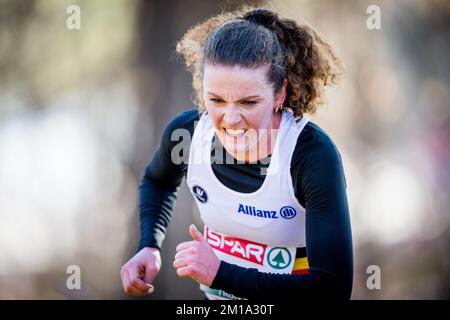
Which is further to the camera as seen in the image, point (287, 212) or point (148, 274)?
point (148, 274)

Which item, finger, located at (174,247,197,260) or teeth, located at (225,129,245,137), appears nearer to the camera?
finger, located at (174,247,197,260)

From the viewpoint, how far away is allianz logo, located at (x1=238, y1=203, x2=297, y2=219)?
228cm

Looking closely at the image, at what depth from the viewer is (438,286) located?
505 cm

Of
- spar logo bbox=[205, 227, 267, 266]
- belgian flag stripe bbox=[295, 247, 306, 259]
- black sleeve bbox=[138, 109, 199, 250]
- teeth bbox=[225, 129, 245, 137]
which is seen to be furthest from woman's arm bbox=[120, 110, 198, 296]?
belgian flag stripe bbox=[295, 247, 306, 259]

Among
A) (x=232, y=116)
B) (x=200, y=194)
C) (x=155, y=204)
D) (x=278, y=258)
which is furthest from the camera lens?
(x=155, y=204)

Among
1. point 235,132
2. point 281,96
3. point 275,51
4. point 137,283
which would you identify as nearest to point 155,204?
point 137,283

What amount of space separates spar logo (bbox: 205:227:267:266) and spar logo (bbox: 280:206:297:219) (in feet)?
0.61

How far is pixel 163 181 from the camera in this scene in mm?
2797

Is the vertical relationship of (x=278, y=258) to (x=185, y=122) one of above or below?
below

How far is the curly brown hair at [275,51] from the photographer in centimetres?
217

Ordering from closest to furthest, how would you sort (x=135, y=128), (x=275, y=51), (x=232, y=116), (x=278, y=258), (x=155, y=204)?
(x=232, y=116) → (x=275, y=51) → (x=278, y=258) → (x=155, y=204) → (x=135, y=128)

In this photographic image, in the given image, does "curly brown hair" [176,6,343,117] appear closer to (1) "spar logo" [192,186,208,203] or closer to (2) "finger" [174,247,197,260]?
(1) "spar logo" [192,186,208,203]

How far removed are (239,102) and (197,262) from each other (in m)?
0.60

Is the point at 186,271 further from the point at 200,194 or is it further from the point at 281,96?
the point at 281,96
